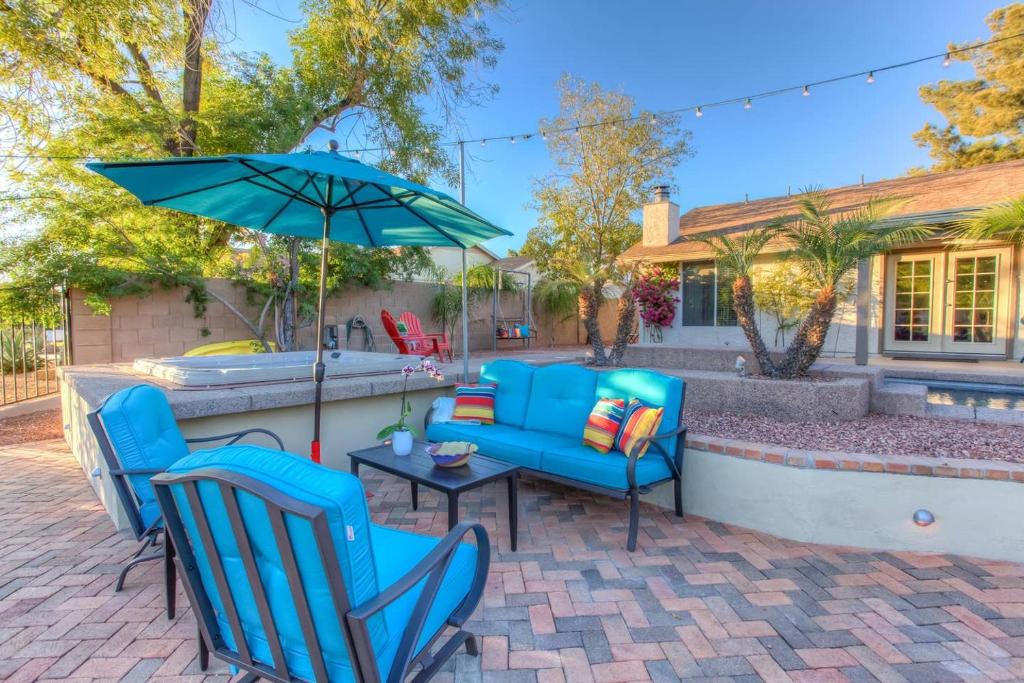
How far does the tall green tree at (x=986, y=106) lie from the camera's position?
1262 cm

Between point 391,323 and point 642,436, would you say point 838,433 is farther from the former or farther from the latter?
point 391,323

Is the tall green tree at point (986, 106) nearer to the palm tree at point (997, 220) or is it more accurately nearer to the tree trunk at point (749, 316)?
the palm tree at point (997, 220)

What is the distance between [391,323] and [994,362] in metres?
8.38

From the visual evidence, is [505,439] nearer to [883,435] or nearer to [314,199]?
[314,199]

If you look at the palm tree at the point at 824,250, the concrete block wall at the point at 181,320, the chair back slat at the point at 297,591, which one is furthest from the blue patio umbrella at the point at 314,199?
the concrete block wall at the point at 181,320

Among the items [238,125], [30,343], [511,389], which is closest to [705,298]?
[511,389]

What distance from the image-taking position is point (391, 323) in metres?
7.95

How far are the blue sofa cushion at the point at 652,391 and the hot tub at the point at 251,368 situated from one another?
218 cm

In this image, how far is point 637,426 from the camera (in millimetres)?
3125

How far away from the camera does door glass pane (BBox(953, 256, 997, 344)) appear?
7.43 m

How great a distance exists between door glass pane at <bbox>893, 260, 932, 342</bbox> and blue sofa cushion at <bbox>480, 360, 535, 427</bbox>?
7268mm

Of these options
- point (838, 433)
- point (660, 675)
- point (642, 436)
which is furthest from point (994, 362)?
point (660, 675)

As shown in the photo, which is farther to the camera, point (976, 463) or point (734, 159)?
point (734, 159)

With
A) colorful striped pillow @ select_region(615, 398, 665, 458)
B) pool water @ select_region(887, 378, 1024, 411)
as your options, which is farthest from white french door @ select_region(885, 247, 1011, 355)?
colorful striped pillow @ select_region(615, 398, 665, 458)
